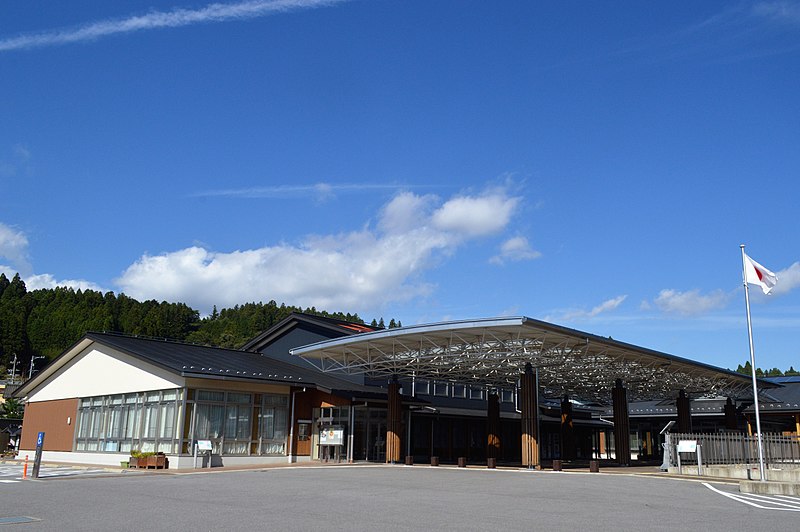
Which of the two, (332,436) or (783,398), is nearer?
(332,436)

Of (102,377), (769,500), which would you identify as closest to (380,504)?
(769,500)

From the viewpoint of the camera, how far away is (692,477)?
25.7 meters

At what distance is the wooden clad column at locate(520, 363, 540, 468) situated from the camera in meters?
30.2

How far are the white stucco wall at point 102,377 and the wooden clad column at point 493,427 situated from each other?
1719cm

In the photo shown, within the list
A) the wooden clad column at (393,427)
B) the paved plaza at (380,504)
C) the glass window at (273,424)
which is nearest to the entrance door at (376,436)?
the wooden clad column at (393,427)

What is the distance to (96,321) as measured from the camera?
10594 centimetres

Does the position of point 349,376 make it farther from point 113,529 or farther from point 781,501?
point 113,529

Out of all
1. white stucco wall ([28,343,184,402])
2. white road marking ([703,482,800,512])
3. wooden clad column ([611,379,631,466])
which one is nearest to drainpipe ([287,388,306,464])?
white stucco wall ([28,343,184,402])

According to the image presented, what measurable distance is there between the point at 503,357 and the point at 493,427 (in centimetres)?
974

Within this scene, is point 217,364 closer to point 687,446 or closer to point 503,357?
point 503,357

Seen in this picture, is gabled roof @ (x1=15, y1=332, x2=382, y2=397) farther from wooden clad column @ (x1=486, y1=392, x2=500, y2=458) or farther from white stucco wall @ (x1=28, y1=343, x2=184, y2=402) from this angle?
wooden clad column @ (x1=486, y1=392, x2=500, y2=458)

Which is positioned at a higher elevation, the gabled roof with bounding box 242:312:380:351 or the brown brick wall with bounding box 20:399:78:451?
the gabled roof with bounding box 242:312:380:351

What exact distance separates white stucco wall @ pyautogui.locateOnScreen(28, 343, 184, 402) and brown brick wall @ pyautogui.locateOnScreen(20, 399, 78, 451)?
482mm

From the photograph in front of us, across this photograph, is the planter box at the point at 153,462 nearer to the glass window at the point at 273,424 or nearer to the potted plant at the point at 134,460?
the potted plant at the point at 134,460
